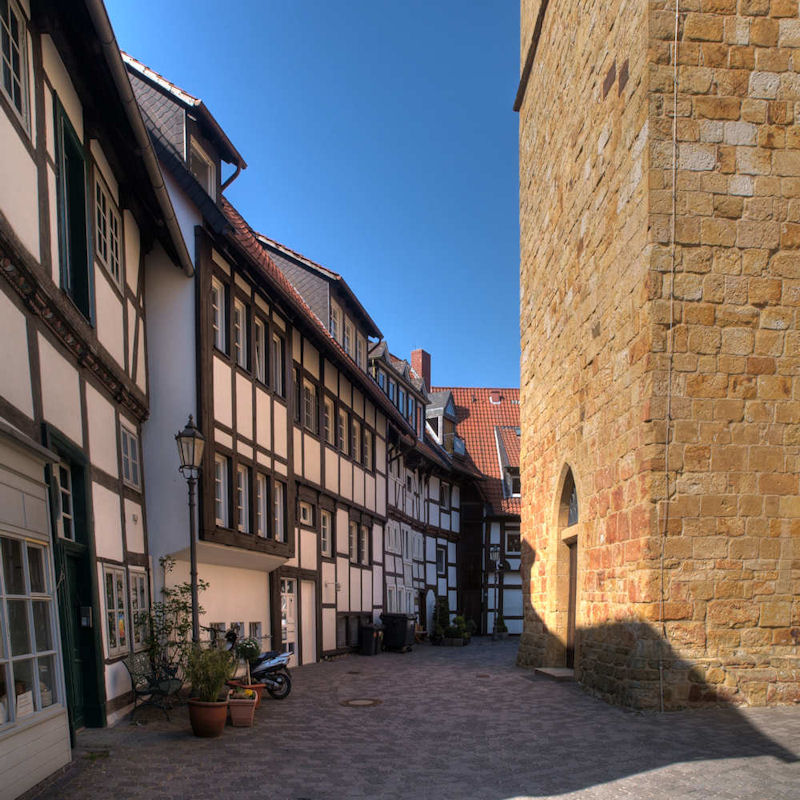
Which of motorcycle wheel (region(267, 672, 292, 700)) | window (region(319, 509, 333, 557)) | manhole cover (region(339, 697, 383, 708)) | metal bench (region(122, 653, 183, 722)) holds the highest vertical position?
window (region(319, 509, 333, 557))

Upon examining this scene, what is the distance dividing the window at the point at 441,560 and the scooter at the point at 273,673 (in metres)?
19.9

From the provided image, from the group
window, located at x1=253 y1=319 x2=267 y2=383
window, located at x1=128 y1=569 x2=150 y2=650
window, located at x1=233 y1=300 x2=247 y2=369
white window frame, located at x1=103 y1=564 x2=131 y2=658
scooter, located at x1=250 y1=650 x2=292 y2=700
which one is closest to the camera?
white window frame, located at x1=103 y1=564 x2=131 y2=658

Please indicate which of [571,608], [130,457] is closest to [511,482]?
[571,608]

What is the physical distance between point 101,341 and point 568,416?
281 inches

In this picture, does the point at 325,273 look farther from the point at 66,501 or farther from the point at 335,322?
the point at 66,501

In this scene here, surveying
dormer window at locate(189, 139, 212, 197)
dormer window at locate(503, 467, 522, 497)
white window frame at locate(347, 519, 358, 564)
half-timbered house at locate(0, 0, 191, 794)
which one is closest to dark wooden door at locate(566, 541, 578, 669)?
white window frame at locate(347, 519, 358, 564)

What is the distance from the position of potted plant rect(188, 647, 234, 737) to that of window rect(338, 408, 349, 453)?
10.8 metres

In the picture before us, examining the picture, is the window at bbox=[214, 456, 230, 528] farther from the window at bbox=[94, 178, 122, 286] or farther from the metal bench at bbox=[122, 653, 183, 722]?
the window at bbox=[94, 178, 122, 286]

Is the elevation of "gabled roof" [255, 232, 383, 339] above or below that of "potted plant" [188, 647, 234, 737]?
above

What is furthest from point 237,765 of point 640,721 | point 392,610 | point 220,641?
point 392,610

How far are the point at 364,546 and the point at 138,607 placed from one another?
37.6ft

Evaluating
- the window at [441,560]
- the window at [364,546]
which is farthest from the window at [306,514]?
the window at [441,560]

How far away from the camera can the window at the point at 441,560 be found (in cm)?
3061

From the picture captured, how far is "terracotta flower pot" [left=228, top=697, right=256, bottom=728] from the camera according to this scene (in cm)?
849
